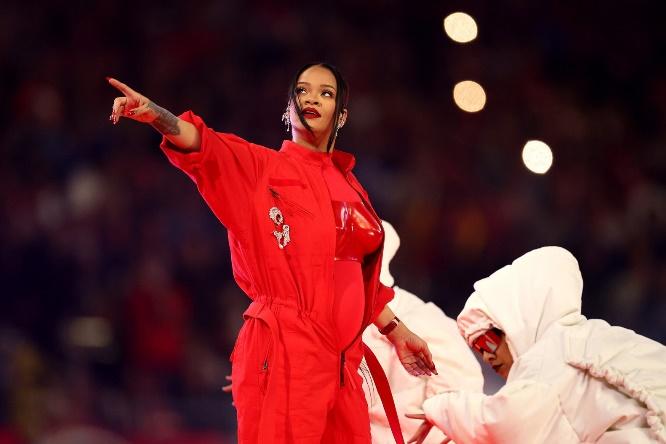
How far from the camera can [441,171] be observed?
6.97 meters

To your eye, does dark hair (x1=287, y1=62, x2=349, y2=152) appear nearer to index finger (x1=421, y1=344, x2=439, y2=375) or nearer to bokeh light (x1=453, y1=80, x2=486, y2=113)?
index finger (x1=421, y1=344, x2=439, y2=375)

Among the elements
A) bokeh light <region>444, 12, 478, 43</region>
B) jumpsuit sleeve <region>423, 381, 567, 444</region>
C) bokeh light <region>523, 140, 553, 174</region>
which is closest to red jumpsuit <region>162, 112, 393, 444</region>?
jumpsuit sleeve <region>423, 381, 567, 444</region>

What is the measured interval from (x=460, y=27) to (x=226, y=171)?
4.96 meters

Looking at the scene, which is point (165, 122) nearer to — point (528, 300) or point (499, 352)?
point (528, 300)

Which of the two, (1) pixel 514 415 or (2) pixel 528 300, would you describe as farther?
(2) pixel 528 300

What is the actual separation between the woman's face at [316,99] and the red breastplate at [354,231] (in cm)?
24

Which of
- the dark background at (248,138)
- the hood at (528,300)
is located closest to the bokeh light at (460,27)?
the dark background at (248,138)

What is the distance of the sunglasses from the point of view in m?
3.64

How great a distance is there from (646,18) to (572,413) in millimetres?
5229

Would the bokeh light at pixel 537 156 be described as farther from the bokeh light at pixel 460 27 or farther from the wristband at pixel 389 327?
the wristband at pixel 389 327

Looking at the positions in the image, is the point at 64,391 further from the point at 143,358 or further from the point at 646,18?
the point at 646,18

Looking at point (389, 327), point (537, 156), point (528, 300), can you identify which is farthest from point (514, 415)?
point (537, 156)

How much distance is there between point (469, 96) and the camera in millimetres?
7367

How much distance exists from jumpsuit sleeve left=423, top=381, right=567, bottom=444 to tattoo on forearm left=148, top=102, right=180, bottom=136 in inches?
48.8
